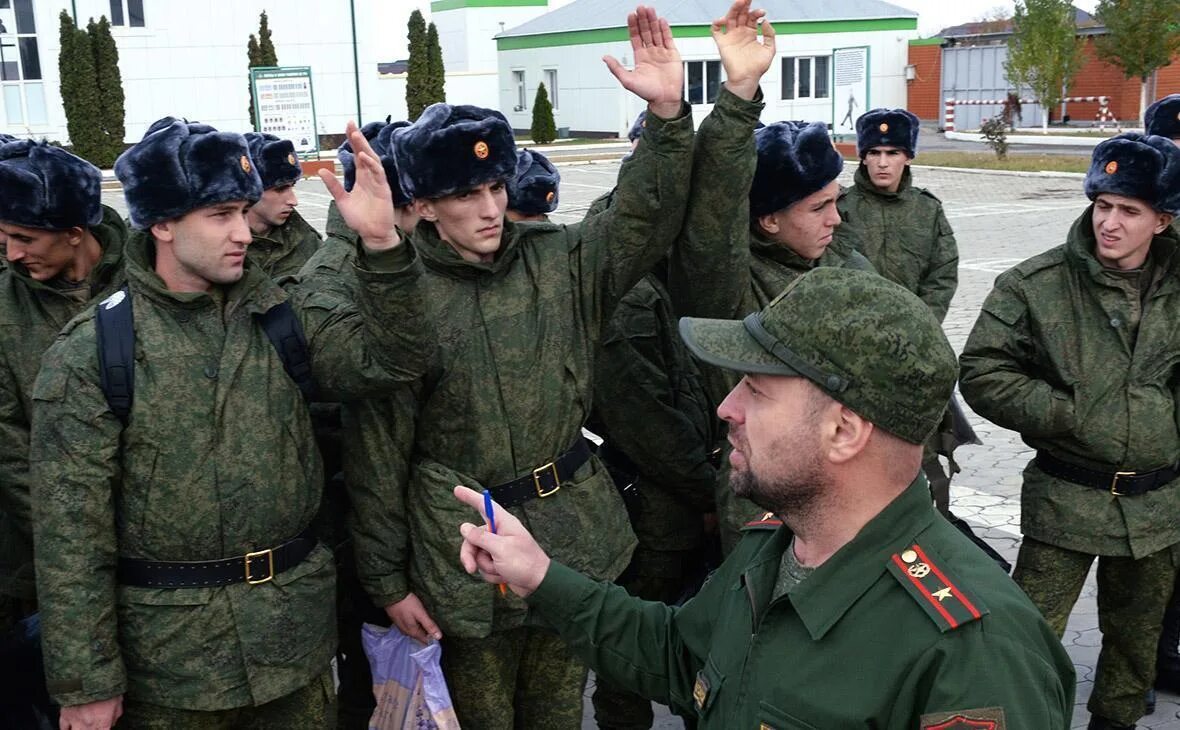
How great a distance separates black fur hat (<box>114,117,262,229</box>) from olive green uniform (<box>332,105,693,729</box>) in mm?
574

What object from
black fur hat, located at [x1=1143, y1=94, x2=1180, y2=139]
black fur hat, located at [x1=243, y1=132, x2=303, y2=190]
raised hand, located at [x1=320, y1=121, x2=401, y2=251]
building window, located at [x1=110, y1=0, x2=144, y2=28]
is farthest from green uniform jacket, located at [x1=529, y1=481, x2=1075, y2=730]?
building window, located at [x1=110, y1=0, x2=144, y2=28]

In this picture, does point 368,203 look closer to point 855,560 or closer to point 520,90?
point 855,560

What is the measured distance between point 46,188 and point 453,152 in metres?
1.31

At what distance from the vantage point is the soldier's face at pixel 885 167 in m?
7.12

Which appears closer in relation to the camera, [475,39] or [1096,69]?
[1096,69]

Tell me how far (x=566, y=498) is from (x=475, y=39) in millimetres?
57747

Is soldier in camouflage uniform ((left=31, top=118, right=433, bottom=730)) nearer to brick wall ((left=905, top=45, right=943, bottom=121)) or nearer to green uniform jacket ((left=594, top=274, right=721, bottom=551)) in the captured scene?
green uniform jacket ((left=594, top=274, right=721, bottom=551))

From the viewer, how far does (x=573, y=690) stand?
3.75m

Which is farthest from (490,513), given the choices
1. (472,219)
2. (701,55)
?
(701,55)

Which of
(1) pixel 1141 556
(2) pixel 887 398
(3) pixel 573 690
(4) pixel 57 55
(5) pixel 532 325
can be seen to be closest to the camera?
(2) pixel 887 398

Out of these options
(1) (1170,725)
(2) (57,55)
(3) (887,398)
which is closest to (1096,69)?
(2) (57,55)

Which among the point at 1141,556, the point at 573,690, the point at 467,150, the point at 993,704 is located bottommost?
the point at 573,690

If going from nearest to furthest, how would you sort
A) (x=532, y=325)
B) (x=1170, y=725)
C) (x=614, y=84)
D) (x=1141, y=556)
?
(x=532, y=325), (x=1141, y=556), (x=1170, y=725), (x=614, y=84)

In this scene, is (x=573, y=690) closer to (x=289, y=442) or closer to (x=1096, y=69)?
(x=289, y=442)
